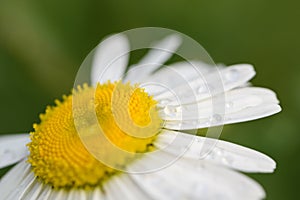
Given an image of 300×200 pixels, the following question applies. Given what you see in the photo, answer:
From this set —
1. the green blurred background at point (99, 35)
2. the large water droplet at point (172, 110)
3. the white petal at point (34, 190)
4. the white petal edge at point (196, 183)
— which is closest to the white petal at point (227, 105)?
the large water droplet at point (172, 110)

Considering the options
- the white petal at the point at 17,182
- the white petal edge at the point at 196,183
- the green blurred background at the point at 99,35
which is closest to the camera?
the white petal edge at the point at 196,183

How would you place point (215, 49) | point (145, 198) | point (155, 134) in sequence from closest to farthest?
point (145, 198) < point (155, 134) < point (215, 49)

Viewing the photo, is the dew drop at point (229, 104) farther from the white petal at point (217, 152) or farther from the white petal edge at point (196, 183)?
→ the white petal edge at point (196, 183)

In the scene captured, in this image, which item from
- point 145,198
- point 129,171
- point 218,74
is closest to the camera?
point 145,198

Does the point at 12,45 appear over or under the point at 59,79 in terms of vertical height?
over

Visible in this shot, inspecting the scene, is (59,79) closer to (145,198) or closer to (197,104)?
(197,104)

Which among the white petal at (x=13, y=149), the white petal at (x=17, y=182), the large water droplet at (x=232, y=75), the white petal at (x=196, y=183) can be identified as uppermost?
the white petal at (x=13, y=149)

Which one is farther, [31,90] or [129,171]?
[31,90]

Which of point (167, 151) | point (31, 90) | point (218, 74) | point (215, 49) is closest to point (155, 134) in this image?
point (167, 151)

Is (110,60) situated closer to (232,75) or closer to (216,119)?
(232,75)
